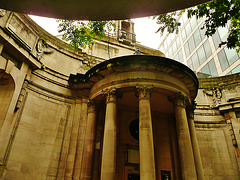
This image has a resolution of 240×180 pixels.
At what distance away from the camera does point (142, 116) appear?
10820 mm

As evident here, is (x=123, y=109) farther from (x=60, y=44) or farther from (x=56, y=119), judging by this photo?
(x=60, y=44)

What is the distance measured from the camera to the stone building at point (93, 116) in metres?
10.7

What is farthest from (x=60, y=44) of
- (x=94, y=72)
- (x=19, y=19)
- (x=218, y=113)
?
(x=218, y=113)

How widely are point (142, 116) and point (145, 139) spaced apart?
1.43m

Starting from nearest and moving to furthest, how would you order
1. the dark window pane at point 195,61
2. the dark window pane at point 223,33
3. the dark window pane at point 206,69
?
the dark window pane at point 223,33
the dark window pane at point 206,69
the dark window pane at point 195,61

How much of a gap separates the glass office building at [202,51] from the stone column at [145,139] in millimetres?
17022

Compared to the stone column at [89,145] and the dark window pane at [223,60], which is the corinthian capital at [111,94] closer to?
the stone column at [89,145]

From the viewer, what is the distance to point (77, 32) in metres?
11.1

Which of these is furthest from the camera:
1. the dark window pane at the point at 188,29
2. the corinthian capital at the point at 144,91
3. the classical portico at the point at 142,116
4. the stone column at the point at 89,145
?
the dark window pane at the point at 188,29

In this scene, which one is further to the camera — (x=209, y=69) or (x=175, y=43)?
(x=175, y=43)

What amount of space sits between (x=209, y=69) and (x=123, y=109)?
1836 cm

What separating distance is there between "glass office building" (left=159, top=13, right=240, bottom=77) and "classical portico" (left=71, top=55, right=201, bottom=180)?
13.0m

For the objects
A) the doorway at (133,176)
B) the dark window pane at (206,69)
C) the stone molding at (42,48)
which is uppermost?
the dark window pane at (206,69)

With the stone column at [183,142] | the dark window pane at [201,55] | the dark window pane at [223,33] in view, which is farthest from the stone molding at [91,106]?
the dark window pane at [201,55]
